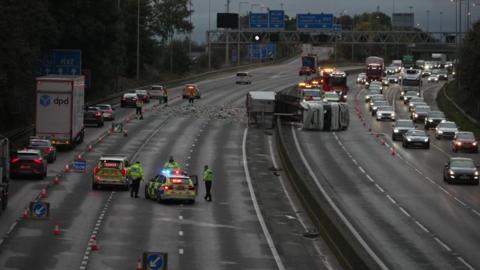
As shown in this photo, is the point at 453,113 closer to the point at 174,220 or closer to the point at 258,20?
the point at 258,20

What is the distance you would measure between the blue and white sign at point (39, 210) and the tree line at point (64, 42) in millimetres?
26798

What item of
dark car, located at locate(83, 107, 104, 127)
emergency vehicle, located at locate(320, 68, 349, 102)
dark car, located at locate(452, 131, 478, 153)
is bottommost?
dark car, located at locate(452, 131, 478, 153)

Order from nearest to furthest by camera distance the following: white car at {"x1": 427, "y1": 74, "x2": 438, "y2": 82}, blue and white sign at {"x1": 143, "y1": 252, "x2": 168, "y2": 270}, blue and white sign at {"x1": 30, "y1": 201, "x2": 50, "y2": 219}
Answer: blue and white sign at {"x1": 143, "y1": 252, "x2": 168, "y2": 270}
blue and white sign at {"x1": 30, "y1": 201, "x2": 50, "y2": 219}
white car at {"x1": 427, "y1": 74, "x2": 438, "y2": 82}

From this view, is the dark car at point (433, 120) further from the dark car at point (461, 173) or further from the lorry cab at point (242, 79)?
the lorry cab at point (242, 79)

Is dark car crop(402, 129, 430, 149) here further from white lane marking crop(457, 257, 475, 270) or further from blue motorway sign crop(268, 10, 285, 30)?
blue motorway sign crop(268, 10, 285, 30)

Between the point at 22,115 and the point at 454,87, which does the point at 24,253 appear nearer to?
the point at 22,115

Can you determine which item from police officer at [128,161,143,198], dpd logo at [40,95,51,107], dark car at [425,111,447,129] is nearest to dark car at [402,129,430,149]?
dark car at [425,111,447,129]

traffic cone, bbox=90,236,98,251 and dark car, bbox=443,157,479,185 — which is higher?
dark car, bbox=443,157,479,185

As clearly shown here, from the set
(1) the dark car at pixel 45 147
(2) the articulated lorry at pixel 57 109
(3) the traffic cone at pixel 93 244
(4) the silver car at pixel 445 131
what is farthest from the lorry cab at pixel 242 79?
(3) the traffic cone at pixel 93 244

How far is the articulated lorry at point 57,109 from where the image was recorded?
59.1m

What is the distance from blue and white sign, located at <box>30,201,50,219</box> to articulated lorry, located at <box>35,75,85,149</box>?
23.0 metres

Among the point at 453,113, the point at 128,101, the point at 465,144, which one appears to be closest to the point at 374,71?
the point at 453,113

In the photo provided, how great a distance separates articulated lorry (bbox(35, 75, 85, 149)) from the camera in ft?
194

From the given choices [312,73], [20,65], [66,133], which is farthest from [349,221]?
[312,73]
